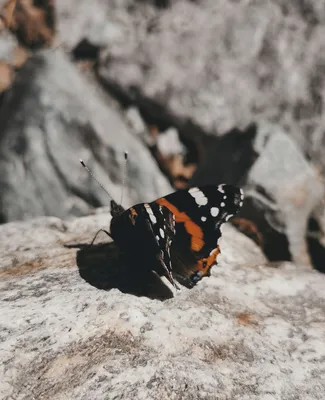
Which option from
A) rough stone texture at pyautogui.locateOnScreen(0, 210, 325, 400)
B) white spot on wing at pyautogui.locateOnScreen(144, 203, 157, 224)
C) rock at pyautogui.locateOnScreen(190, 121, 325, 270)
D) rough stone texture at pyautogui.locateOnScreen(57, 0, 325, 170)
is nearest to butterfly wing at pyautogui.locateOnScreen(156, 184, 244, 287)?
rough stone texture at pyautogui.locateOnScreen(0, 210, 325, 400)

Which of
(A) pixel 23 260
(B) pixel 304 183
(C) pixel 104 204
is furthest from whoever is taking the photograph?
(C) pixel 104 204

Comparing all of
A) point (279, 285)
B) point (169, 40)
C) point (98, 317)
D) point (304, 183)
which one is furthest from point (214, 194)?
point (169, 40)

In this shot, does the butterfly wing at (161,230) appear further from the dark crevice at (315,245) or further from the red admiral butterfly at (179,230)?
the dark crevice at (315,245)

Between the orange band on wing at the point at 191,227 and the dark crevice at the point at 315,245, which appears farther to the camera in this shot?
the dark crevice at the point at 315,245

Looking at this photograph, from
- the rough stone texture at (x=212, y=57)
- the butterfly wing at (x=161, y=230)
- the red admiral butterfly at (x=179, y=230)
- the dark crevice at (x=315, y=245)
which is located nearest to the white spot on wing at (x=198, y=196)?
the red admiral butterfly at (x=179, y=230)

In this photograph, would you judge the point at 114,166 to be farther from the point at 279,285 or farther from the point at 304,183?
the point at 279,285

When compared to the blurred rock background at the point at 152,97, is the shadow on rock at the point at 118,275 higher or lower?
lower
